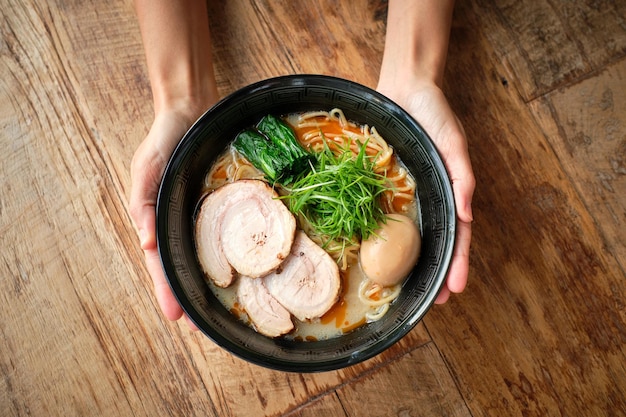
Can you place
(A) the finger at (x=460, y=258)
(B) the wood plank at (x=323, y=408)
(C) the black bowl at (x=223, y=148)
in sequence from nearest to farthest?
(C) the black bowl at (x=223, y=148) < (A) the finger at (x=460, y=258) < (B) the wood plank at (x=323, y=408)

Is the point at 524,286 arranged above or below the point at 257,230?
below

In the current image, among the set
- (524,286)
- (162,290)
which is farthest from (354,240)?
(524,286)

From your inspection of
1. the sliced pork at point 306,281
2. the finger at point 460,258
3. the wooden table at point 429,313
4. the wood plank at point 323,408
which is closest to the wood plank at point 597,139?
the wooden table at point 429,313

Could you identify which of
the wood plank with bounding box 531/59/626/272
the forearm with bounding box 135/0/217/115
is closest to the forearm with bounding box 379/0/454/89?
the wood plank with bounding box 531/59/626/272

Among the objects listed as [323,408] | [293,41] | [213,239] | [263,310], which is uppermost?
[293,41]

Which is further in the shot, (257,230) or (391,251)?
(257,230)

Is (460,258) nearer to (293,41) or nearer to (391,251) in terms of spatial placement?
(391,251)

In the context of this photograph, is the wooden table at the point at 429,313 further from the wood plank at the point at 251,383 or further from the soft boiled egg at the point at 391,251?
the soft boiled egg at the point at 391,251

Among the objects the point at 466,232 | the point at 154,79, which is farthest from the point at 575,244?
the point at 154,79
